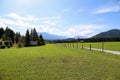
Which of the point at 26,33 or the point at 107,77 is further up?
the point at 26,33

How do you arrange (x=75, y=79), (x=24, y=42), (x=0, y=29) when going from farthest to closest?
(x=0, y=29), (x=24, y=42), (x=75, y=79)

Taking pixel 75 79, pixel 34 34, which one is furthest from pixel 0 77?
pixel 34 34

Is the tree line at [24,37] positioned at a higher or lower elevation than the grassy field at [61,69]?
higher

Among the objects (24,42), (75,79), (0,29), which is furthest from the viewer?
(0,29)

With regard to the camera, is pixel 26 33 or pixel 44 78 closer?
pixel 44 78

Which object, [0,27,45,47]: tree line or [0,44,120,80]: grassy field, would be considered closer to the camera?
[0,44,120,80]: grassy field

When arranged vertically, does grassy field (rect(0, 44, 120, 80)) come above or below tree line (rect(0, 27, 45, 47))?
below

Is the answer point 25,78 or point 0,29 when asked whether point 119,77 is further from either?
point 0,29

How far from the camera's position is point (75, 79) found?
8516 mm

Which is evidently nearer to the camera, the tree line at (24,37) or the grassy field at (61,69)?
the grassy field at (61,69)

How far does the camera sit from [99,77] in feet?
29.1

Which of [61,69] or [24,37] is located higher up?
[24,37]

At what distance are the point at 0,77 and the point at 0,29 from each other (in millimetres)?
114307

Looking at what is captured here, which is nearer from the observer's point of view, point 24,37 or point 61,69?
point 61,69
